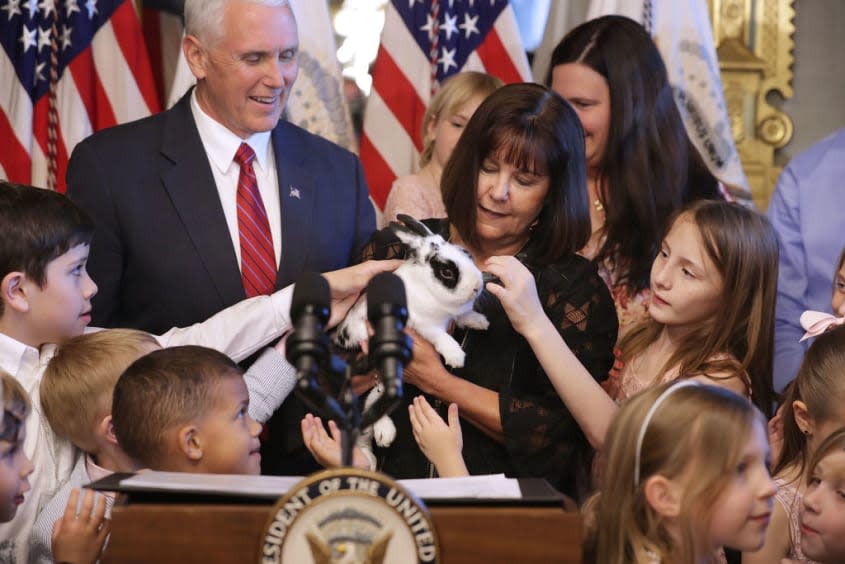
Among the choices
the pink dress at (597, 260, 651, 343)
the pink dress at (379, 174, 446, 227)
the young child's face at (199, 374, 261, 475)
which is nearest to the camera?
the young child's face at (199, 374, 261, 475)

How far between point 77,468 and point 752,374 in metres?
1.71

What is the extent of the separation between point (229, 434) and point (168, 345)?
1.88ft

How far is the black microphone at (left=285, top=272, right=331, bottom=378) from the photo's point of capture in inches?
65.9

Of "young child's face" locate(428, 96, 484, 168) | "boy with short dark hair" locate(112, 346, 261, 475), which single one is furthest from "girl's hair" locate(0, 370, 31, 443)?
"young child's face" locate(428, 96, 484, 168)

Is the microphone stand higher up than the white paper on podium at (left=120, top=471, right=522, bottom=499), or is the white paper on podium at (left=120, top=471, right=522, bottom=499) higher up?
the microphone stand

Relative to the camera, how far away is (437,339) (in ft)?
8.94

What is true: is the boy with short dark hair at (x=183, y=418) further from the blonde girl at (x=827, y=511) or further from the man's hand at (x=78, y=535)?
the blonde girl at (x=827, y=511)

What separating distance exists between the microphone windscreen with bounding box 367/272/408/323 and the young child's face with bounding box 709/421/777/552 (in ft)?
2.65

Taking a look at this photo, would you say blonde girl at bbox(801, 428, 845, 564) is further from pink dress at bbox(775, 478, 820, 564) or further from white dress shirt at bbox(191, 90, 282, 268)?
white dress shirt at bbox(191, 90, 282, 268)

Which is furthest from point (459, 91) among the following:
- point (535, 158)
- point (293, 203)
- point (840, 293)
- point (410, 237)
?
point (840, 293)

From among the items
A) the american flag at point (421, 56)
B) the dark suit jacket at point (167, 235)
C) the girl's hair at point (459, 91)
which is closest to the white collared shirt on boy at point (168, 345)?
the dark suit jacket at point (167, 235)

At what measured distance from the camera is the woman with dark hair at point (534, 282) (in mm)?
2717

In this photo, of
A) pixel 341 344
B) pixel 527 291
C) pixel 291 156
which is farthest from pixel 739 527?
pixel 291 156

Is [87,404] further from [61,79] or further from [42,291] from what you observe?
[61,79]
